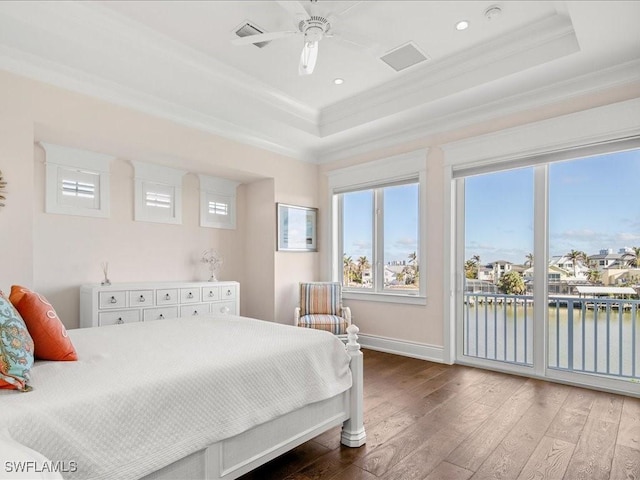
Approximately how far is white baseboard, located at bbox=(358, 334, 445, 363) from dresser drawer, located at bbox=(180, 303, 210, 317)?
1.95 meters

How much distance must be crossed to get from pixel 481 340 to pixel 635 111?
2468 mm

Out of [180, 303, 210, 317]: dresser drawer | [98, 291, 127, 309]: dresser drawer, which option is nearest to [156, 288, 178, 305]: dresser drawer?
[180, 303, 210, 317]: dresser drawer

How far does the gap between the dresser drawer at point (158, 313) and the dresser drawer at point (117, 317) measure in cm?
8

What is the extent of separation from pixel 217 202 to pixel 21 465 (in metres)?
4.07

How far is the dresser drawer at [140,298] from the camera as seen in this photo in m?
3.41

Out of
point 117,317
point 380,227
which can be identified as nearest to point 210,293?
point 117,317

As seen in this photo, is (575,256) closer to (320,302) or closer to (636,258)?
(636,258)

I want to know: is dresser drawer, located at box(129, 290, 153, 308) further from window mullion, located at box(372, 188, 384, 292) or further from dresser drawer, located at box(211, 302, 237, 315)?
window mullion, located at box(372, 188, 384, 292)

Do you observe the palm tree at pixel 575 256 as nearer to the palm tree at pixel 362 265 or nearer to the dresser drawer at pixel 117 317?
the palm tree at pixel 362 265

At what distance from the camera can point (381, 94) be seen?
3.81 metres

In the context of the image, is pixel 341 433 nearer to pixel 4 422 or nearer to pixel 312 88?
pixel 4 422

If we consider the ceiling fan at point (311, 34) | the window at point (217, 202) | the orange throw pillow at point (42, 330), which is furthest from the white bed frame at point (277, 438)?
the window at point (217, 202)

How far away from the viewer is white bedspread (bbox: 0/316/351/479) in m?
1.17

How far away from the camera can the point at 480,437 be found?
7.50 feet
